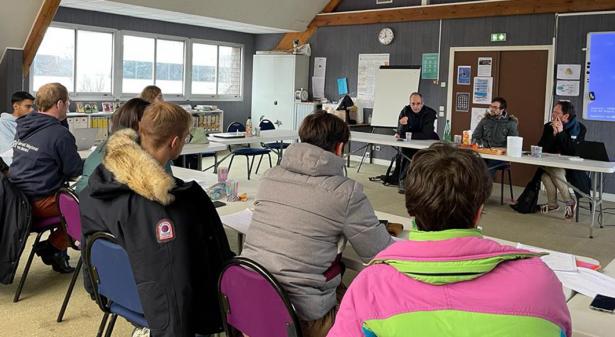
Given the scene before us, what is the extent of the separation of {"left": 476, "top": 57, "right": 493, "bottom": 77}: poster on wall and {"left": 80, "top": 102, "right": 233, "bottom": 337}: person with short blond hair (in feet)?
22.3

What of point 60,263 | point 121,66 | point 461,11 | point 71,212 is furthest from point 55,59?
point 71,212

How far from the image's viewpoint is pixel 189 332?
2.03 meters

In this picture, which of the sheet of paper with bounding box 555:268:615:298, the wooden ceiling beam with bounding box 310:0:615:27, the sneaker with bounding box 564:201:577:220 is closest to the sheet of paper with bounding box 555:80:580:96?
the wooden ceiling beam with bounding box 310:0:615:27

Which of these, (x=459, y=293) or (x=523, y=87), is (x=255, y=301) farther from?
(x=523, y=87)

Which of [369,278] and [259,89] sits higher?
[259,89]

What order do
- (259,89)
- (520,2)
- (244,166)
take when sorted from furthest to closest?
(259,89), (244,166), (520,2)

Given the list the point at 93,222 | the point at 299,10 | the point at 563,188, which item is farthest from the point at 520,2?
the point at 93,222

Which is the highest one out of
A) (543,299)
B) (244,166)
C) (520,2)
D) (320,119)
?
(520,2)

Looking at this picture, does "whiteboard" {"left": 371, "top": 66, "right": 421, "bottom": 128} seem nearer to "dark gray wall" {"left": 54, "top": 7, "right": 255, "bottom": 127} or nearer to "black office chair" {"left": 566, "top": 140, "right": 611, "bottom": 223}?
"dark gray wall" {"left": 54, "top": 7, "right": 255, "bottom": 127}

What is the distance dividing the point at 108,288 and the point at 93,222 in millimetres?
281

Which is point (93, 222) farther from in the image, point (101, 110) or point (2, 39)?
point (101, 110)

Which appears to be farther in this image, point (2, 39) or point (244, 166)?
point (244, 166)

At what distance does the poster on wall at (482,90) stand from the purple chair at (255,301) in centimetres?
697

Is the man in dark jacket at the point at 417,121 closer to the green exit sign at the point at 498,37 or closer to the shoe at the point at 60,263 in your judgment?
the green exit sign at the point at 498,37
